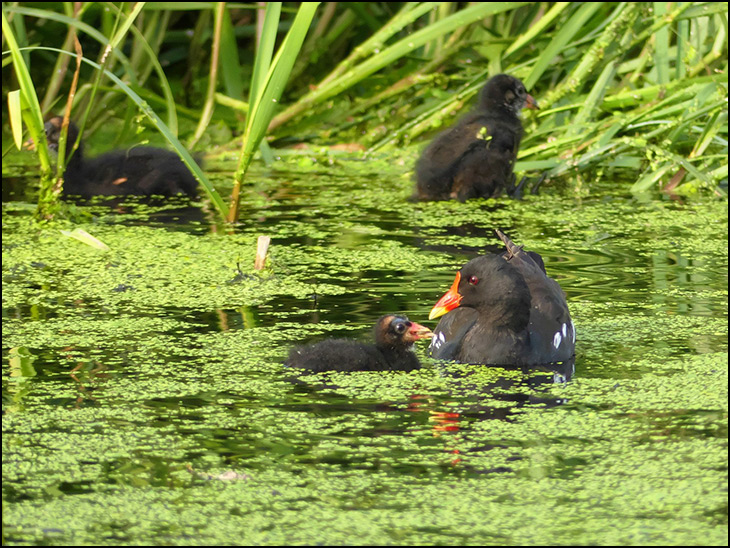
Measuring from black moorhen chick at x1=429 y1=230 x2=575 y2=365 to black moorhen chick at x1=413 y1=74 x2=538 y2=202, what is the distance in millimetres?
2608

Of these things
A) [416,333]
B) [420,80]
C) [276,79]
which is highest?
[420,80]

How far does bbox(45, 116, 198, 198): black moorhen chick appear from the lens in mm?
7371

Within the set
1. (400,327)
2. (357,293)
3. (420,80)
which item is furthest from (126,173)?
(400,327)

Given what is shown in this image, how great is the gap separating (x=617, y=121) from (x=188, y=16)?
4.38 m

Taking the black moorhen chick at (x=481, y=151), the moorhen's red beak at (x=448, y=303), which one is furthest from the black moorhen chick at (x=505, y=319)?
the black moorhen chick at (x=481, y=151)

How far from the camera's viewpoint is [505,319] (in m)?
4.15

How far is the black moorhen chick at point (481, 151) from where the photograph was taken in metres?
6.92

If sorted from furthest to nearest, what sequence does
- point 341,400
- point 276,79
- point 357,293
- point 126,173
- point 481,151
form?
1. point 126,173
2. point 481,151
3. point 276,79
4. point 357,293
5. point 341,400

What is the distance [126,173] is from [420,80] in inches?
73.3

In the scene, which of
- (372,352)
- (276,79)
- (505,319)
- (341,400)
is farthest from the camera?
(276,79)

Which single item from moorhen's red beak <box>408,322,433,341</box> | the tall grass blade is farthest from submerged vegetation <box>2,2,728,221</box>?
moorhen's red beak <box>408,322,433,341</box>

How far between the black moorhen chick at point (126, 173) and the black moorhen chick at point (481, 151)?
1.41m

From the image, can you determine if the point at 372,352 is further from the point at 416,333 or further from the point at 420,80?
the point at 420,80

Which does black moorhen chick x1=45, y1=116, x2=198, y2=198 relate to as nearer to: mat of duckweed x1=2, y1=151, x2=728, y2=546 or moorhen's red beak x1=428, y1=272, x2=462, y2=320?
mat of duckweed x1=2, y1=151, x2=728, y2=546
